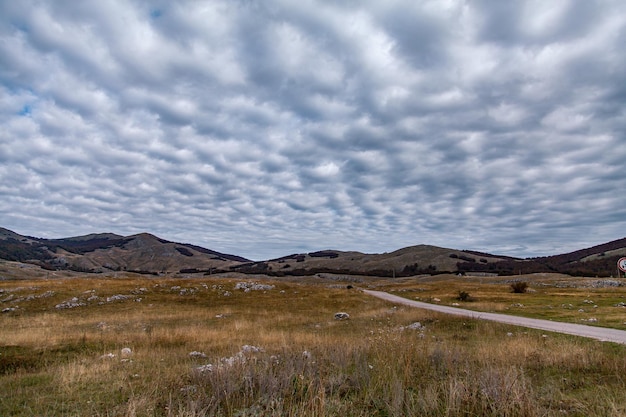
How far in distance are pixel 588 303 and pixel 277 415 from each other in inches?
1552

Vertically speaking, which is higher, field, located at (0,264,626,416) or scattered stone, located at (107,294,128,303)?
field, located at (0,264,626,416)

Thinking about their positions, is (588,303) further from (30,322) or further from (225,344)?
(30,322)

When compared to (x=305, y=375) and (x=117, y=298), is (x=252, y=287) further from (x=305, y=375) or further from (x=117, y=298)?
(x=305, y=375)

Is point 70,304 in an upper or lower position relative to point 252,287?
lower

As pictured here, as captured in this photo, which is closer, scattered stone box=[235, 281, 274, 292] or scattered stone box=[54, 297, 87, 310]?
scattered stone box=[54, 297, 87, 310]

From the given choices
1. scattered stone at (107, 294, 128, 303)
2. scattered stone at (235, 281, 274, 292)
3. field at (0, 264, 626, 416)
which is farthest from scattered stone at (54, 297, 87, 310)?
scattered stone at (235, 281, 274, 292)

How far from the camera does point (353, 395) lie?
23.5 ft

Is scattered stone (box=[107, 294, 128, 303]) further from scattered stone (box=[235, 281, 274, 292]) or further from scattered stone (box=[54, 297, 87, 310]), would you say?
scattered stone (box=[235, 281, 274, 292])

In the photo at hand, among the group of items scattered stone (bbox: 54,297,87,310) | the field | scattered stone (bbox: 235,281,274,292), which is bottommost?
scattered stone (bbox: 54,297,87,310)

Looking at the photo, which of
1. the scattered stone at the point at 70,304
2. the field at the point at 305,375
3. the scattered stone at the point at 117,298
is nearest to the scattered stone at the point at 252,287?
the scattered stone at the point at 117,298

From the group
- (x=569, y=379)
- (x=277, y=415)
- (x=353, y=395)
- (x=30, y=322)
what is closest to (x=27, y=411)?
(x=277, y=415)

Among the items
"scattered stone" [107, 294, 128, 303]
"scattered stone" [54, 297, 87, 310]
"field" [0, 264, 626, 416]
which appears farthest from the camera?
"scattered stone" [107, 294, 128, 303]

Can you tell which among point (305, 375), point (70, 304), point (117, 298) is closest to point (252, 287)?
point (117, 298)

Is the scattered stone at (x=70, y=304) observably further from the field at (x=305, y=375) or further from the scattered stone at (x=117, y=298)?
the field at (x=305, y=375)
